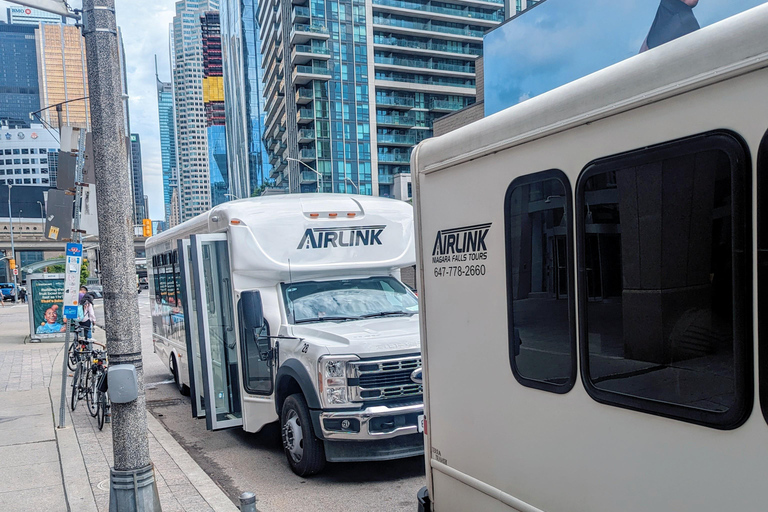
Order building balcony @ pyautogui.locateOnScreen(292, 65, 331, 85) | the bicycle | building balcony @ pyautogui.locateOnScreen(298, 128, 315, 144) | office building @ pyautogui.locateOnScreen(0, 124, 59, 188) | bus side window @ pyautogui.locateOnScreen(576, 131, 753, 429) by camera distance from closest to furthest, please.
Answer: bus side window @ pyautogui.locateOnScreen(576, 131, 753, 429) → the bicycle → building balcony @ pyautogui.locateOnScreen(292, 65, 331, 85) → building balcony @ pyautogui.locateOnScreen(298, 128, 315, 144) → office building @ pyautogui.locateOnScreen(0, 124, 59, 188)

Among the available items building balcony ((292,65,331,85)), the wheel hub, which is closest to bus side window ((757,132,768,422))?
the wheel hub

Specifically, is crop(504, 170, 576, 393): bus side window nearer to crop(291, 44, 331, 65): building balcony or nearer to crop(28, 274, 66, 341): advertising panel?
crop(28, 274, 66, 341): advertising panel

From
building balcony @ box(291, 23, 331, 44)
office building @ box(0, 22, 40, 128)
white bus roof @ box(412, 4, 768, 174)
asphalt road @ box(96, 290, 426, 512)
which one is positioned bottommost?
asphalt road @ box(96, 290, 426, 512)

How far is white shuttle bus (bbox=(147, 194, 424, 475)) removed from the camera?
→ 5.96 meters

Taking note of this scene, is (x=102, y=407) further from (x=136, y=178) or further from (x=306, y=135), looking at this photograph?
(x=306, y=135)

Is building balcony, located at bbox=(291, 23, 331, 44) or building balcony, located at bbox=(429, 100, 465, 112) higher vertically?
building balcony, located at bbox=(291, 23, 331, 44)

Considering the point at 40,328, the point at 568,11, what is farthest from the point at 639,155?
the point at 40,328

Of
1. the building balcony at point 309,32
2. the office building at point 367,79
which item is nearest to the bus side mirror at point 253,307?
the office building at point 367,79

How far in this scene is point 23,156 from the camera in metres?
123

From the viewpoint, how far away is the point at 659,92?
2.42m

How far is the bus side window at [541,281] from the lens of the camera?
9.56 feet

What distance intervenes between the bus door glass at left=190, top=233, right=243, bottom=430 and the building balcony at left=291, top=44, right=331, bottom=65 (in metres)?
75.8

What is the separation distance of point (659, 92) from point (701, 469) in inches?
54.1

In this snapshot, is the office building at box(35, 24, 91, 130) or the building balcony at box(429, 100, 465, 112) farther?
the building balcony at box(429, 100, 465, 112)
